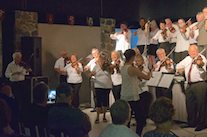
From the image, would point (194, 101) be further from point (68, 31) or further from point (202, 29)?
point (68, 31)

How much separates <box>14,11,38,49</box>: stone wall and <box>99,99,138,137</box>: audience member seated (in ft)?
18.0

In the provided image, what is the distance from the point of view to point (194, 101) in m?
4.88

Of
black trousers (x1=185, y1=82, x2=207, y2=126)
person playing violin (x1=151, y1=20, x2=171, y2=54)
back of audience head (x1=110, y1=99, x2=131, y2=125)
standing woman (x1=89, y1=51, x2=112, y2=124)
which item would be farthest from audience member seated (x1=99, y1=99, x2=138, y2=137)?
person playing violin (x1=151, y1=20, x2=171, y2=54)

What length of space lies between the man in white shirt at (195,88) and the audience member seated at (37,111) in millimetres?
3200

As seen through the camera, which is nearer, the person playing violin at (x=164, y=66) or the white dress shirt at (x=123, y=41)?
the person playing violin at (x=164, y=66)

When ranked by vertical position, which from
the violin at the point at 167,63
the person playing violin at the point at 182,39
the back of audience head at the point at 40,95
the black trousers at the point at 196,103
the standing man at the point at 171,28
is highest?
the standing man at the point at 171,28

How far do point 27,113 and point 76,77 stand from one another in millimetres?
3640

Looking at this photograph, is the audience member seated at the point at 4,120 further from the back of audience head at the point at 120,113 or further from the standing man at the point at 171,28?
the standing man at the point at 171,28

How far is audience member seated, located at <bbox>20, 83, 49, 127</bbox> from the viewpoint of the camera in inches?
94.7

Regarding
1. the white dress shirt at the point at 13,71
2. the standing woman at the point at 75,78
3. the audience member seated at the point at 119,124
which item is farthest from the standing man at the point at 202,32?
the white dress shirt at the point at 13,71

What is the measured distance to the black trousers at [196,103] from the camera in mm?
4734

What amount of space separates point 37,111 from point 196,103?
11.7 ft

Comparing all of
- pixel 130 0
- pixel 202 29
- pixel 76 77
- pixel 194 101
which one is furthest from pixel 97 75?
pixel 130 0

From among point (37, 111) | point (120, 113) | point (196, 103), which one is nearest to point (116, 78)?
point (196, 103)
